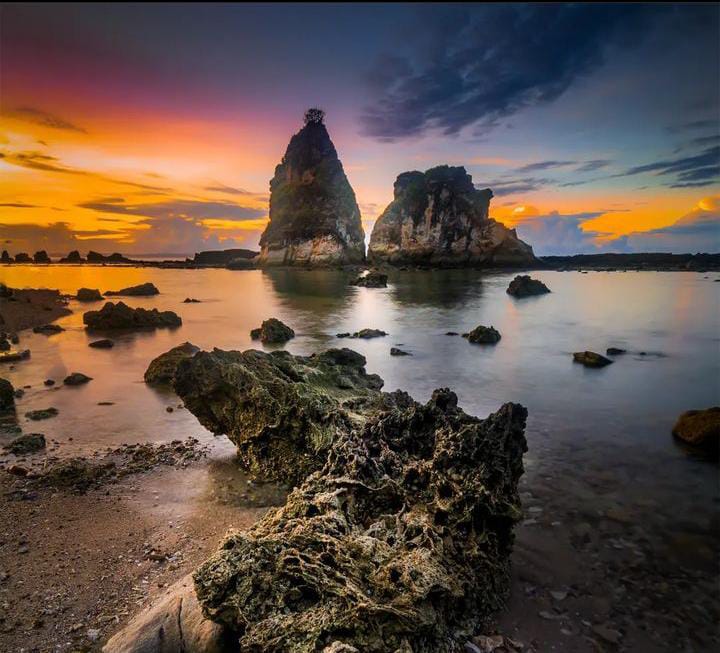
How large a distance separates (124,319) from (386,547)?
923 inches

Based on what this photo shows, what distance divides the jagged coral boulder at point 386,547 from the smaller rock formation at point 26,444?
5.84 metres

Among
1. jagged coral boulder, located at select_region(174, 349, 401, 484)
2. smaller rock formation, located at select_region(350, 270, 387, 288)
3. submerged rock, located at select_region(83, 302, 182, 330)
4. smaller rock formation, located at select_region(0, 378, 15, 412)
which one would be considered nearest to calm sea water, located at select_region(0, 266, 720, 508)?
smaller rock formation, located at select_region(0, 378, 15, 412)

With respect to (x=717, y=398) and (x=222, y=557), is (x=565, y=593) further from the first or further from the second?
(x=717, y=398)

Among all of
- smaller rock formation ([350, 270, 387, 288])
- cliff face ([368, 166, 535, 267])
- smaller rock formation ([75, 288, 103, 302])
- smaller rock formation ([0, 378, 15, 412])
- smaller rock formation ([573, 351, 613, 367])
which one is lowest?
smaller rock formation ([75, 288, 103, 302])

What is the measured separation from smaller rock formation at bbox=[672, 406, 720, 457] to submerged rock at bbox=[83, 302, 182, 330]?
23.0 m

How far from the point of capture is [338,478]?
4711 millimetres

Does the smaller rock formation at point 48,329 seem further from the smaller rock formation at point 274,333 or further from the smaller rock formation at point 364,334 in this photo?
the smaller rock formation at point 364,334

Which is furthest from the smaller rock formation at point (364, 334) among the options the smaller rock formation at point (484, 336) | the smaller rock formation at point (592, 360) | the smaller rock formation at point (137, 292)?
the smaller rock formation at point (137, 292)

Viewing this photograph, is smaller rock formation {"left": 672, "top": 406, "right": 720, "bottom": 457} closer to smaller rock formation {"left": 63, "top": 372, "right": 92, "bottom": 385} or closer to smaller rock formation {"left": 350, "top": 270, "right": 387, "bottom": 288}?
smaller rock formation {"left": 63, "top": 372, "right": 92, "bottom": 385}

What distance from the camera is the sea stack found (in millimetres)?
100812

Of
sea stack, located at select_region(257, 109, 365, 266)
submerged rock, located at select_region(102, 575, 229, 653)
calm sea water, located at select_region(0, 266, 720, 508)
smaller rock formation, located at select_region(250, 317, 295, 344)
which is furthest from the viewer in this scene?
sea stack, located at select_region(257, 109, 365, 266)

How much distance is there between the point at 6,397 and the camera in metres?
10.3

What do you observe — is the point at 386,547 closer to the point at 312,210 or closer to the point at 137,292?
the point at 137,292

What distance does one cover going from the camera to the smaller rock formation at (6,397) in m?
10.2
